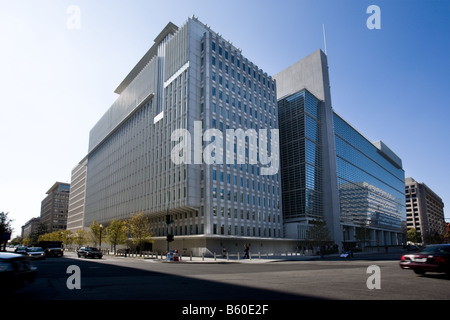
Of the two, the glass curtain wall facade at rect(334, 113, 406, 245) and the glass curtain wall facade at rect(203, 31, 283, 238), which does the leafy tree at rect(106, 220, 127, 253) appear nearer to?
the glass curtain wall facade at rect(203, 31, 283, 238)

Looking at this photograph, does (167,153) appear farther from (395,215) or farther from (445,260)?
(395,215)

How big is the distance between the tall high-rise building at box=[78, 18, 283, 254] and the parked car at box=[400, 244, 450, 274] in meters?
37.8

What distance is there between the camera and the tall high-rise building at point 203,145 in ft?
168

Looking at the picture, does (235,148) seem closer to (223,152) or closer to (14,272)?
(223,152)

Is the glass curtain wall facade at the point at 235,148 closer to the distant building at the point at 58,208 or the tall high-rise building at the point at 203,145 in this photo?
the tall high-rise building at the point at 203,145

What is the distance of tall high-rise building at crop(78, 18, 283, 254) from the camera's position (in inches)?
2021

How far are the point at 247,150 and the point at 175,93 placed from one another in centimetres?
1761

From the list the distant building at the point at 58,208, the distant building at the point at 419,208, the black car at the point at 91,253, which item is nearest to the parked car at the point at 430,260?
the black car at the point at 91,253
